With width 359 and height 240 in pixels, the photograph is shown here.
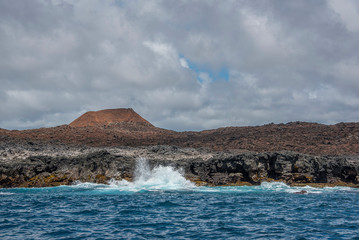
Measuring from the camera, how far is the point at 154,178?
36.3 meters

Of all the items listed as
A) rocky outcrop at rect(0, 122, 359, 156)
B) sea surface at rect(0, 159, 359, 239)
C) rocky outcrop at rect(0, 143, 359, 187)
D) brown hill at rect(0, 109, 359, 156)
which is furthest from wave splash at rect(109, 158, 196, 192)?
rocky outcrop at rect(0, 122, 359, 156)

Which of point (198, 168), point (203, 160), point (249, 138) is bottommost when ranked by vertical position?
point (198, 168)

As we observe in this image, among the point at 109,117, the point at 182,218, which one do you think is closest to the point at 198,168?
the point at 182,218

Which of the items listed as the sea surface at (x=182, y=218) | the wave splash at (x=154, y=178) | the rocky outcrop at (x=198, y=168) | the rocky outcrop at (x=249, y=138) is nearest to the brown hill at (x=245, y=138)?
the rocky outcrop at (x=249, y=138)

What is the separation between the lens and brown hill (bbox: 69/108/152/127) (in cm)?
8762

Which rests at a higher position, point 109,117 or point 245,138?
point 109,117

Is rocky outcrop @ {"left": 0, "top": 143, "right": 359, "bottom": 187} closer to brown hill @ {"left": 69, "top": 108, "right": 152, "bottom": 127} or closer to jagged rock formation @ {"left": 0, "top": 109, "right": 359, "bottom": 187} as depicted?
jagged rock formation @ {"left": 0, "top": 109, "right": 359, "bottom": 187}

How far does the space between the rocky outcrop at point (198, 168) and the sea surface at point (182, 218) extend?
960cm

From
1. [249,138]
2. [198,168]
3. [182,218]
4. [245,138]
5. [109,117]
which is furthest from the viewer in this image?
[109,117]

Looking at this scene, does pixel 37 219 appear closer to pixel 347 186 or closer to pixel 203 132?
pixel 347 186

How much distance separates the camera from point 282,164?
34094 mm

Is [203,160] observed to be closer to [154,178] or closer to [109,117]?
[154,178]

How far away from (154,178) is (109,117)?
188 feet

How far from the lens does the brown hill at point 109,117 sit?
87625mm
